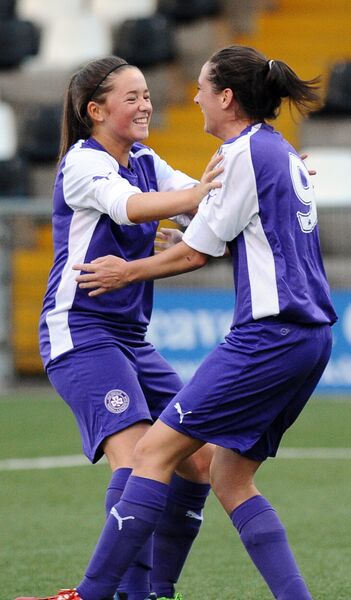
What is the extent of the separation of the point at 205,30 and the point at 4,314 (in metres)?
5.13

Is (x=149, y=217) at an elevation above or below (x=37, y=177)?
above

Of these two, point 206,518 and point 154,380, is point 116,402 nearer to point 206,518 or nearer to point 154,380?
point 154,380

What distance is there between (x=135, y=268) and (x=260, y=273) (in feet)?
1.47

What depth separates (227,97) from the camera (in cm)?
467

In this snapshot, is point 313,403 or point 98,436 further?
point 313,403

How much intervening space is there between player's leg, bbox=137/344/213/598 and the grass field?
434 millimetres

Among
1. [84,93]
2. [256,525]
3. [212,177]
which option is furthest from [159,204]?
[256,525]

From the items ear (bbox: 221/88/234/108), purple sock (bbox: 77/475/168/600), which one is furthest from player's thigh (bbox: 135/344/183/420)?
ear (bbox: 221/88/234/108)

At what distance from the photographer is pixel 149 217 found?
4734mm

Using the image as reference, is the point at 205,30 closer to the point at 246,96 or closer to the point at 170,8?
the point at 170,8

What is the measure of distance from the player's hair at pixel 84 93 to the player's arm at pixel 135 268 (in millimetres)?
553

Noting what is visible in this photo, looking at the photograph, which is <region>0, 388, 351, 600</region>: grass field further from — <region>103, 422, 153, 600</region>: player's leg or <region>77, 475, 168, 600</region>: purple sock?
<region>77, 475, 168, 600</region>: purple sock

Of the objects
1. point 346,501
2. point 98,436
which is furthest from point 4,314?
point 98,436

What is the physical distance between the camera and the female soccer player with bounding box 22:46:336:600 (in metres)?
4.52
